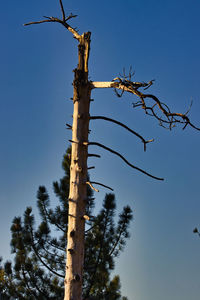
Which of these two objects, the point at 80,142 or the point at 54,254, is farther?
the point at 54,254

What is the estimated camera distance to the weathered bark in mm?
4121

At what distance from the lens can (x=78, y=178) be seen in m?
4.46

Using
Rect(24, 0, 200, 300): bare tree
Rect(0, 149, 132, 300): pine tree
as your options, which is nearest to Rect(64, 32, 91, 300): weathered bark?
Rect(24, 0, 200, 300): bare tree

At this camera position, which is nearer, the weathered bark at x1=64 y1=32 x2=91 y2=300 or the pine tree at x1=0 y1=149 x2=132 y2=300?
the weathered bark at x1=64 y1=32 x2=91 y2=300

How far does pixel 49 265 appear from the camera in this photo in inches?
437

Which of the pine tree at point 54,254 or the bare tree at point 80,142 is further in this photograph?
the pine tree at point 54,254

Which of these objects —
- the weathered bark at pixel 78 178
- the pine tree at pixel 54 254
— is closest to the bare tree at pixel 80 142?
the weathered bark at pixel 78 178

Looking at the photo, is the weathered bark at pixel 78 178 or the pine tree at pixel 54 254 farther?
the pine tree at pixel 54 254

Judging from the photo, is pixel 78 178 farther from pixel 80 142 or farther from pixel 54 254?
pixel 54 254

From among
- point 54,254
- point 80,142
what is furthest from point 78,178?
point 54,254

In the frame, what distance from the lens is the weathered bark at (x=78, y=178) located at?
4.12m

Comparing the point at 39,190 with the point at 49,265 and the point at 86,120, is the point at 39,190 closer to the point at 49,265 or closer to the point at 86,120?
the point at 49,265

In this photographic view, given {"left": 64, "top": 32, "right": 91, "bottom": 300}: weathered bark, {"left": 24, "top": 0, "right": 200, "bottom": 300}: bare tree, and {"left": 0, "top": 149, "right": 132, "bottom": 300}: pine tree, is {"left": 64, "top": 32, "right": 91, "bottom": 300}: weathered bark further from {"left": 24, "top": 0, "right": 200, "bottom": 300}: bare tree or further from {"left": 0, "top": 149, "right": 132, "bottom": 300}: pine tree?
{"left": 0, "top": 149, "right": 132, "bottom": 300}: pine tree

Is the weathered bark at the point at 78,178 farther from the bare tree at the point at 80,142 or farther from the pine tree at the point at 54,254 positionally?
the pine tree at the point at 54,254
